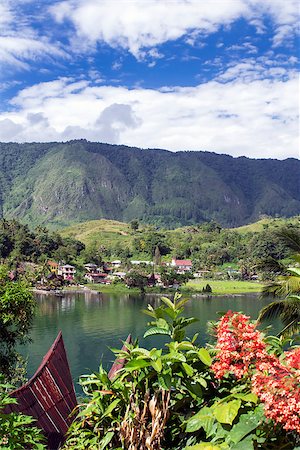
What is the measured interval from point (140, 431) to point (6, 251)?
196 feet

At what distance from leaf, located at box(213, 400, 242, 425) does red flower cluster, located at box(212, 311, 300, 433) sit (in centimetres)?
9

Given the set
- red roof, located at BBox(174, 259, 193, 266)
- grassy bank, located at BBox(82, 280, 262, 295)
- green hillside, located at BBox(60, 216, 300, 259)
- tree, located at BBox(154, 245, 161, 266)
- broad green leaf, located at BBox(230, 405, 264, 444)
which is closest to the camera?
broad green leaf, located at BBox(230, 405, 264, 444)

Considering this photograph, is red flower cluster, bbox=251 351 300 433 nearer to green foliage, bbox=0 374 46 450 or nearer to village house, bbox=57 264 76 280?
green foliage, bbox=0 374 46 450

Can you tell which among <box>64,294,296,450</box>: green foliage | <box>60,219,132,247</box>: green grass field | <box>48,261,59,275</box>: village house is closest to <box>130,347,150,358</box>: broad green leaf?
<box>64,294,296,450</box>: green foliage

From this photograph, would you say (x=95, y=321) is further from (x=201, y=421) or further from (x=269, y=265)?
(x=201, y=421)

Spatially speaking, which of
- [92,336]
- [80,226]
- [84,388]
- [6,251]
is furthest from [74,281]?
[84,388]

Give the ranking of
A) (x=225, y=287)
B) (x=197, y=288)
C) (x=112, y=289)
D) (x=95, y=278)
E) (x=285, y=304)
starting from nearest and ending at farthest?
1. (x=285, y=304)
2. (x=197, y=288)
3. (x=112, y=289)
4. (x=225, y=287)
5. (x=95, y=278)

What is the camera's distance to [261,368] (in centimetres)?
166

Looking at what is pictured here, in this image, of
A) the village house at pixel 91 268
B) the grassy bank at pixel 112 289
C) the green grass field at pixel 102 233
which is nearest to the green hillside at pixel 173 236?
the green grass field at pixel 102 233

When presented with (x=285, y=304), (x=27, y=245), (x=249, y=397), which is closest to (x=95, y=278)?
(x=27, y=245)

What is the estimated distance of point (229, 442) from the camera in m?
1.66

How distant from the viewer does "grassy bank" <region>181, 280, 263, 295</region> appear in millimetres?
55688

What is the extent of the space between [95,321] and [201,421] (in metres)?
34.5

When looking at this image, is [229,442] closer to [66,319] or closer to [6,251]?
[66,319]
